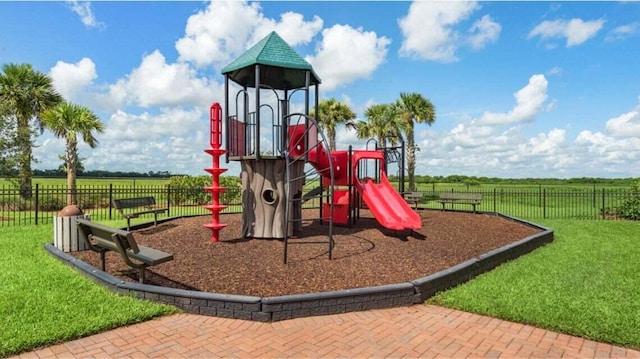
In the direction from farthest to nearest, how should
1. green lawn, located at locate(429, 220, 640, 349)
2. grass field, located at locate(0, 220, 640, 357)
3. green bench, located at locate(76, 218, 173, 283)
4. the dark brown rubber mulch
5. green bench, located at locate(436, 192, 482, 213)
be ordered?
green bench, located at locate(436, 192, 482, 213) < the dark brown rubber mulch < green bench, located at locate(76, 218, 173, 283) < green lawn, located at locate(429, 220, 640, 349) < grass field, located at locate(0, 220, 640, 357)

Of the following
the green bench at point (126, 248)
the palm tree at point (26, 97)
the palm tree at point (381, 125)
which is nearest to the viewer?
the green bench at point (126, 248)

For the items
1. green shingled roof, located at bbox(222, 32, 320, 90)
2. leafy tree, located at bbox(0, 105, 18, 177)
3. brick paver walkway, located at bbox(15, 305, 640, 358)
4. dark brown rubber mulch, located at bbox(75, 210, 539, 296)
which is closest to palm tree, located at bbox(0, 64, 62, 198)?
leafy tree, located at bbox(0, 105, 18, 177)

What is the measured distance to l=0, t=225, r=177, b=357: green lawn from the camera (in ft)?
12.5

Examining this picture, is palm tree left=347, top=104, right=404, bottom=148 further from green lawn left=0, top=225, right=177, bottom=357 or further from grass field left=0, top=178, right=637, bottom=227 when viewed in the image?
green lawn left=0, top=225, right=177, bottom=357

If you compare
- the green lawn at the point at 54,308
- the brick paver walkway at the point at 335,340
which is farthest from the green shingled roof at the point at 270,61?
the brick paver walkway at the point at 335,340

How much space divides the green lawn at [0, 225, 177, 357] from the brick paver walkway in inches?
6.2

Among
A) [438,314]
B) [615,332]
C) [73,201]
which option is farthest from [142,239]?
[73,201]

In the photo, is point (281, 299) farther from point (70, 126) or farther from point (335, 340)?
point (70, 126)

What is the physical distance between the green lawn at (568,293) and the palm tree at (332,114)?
20758mm

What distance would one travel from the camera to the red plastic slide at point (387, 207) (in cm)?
884

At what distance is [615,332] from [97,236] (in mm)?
7082

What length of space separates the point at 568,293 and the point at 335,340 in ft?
12.5

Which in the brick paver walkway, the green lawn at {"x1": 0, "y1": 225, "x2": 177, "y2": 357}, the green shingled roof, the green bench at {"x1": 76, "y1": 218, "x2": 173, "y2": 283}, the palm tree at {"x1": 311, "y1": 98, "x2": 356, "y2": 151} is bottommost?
the brick paver walkway

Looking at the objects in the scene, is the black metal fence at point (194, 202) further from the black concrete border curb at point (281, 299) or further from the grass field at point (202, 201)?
the black concrete border curb at point (281, 299)
